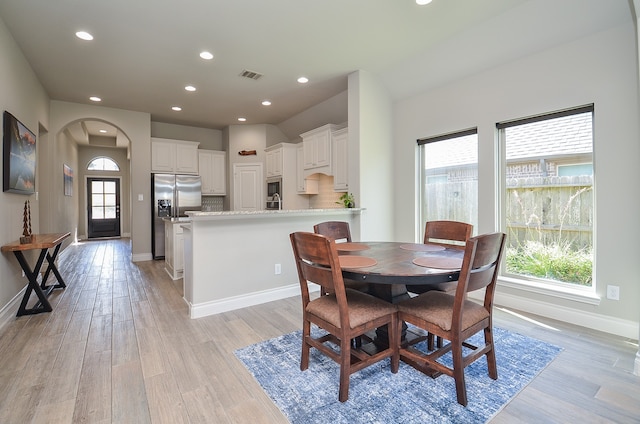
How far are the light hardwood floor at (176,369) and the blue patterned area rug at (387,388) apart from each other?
0.08 metres

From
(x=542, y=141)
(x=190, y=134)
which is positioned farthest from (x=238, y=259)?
(x=190, y=134)

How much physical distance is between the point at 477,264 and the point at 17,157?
4323mm

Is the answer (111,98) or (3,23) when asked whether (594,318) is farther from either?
(111,98)

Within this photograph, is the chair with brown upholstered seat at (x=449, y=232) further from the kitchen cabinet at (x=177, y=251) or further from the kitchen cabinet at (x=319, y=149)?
the kitchen cabinet at (x=177, y=251)

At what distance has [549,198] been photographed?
3047mm

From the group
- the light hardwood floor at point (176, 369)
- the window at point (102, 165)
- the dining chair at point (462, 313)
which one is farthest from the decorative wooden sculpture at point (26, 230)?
the window at point (102, 165)

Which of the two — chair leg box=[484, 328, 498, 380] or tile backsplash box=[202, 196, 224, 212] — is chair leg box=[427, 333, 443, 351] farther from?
tile backsplash box=[202, 196, 224, 212]

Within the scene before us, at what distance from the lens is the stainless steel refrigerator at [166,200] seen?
593cm

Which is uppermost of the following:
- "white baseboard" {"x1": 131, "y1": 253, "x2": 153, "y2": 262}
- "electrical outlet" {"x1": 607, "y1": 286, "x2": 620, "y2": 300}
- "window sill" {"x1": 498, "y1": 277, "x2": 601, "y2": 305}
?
"electrical outlet" {"x1": 607, "y1": 286, "x2": 620, "y2": 300}

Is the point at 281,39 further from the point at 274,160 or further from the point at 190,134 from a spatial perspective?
the point at 190,134

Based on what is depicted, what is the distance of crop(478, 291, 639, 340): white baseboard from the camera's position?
2.49 metres

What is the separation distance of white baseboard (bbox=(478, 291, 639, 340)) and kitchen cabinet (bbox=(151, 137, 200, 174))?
5981mm

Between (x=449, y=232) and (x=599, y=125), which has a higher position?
(x=599, y=125)

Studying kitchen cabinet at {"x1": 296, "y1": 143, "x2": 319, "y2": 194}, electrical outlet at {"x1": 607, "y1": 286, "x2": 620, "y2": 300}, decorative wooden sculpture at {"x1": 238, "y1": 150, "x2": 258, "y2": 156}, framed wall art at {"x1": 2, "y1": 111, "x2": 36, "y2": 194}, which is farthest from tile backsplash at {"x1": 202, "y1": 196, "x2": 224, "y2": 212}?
electrical outlet at {"x1": 607, "y1": 286, "x2": 620, "y2": 300}
